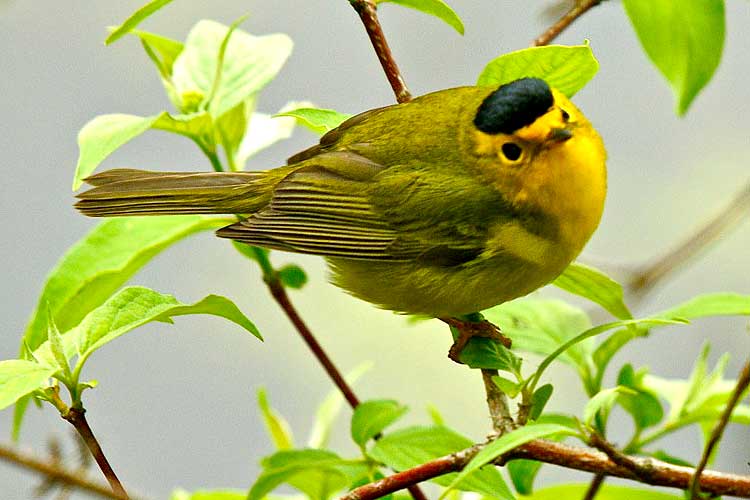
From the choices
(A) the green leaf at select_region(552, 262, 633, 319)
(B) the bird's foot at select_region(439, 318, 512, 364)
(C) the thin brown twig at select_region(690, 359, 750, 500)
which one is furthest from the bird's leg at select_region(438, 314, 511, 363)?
(C) the thin brown twig at select_region(690, 359, 750, 500)

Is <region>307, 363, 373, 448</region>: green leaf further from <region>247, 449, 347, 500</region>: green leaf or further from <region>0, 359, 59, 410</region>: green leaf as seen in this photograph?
<region>0, 359, 59, 410</region>: green leaf

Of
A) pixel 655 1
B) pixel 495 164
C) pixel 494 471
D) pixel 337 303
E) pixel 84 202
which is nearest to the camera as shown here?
pixel 655 1

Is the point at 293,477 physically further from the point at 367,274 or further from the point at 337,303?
the point at 337,303

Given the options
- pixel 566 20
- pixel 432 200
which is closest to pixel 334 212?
pixel 432 200

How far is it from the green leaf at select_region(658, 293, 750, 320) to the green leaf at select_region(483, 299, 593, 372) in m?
0.18

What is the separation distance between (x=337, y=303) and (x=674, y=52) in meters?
2.59

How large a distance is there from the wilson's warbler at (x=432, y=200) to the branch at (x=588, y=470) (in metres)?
0.48

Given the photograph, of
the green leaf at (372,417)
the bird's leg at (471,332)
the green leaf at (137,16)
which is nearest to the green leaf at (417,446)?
the green leaf at (372,417)

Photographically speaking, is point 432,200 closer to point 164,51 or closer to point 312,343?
point 312,343

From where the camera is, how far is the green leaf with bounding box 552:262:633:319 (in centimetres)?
138

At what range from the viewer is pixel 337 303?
3.57 m

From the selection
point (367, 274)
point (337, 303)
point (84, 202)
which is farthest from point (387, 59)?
point (337, 303)

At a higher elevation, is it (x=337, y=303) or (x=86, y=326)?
(x=86, y=326)

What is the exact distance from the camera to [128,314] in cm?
116
